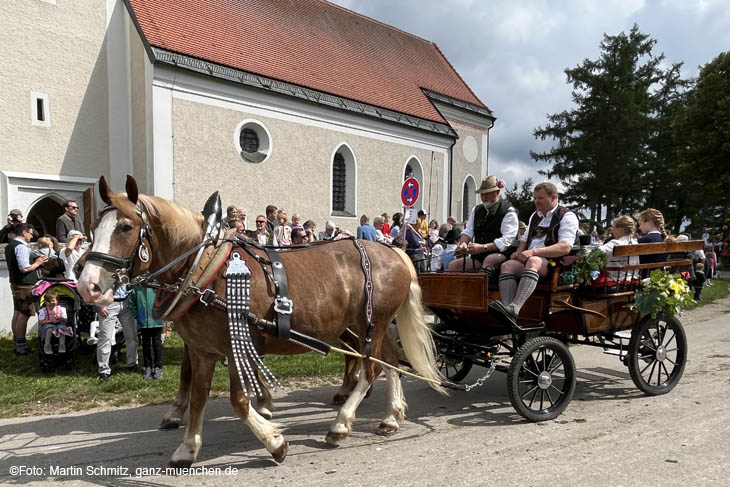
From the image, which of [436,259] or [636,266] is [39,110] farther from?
[636,266]

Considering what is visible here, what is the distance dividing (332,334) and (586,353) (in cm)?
490

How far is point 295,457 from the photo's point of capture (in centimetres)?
364

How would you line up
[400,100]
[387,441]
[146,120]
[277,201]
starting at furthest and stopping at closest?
1. [400,100]
2. [277,201]
3. [146,120]
4. [387,441]

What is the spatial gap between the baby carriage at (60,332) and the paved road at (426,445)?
171 cm

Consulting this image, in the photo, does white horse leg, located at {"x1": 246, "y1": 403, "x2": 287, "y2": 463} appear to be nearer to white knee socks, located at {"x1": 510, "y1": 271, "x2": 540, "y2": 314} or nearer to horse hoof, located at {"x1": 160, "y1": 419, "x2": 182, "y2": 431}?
horse hoof, located at {"x1": 160, "y1": 419, "x2": 182, "y2": 431}

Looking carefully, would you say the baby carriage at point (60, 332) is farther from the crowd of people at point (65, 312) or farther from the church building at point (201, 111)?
the church building at point (201, 111)

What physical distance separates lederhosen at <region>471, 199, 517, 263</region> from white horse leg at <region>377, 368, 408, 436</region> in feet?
5.36

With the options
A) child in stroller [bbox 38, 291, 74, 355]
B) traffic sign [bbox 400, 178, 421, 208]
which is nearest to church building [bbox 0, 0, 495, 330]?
child in stroller [bbox 38, 291, 74, 355]

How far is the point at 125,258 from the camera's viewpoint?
10.3 feet

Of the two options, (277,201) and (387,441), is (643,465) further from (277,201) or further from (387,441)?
(277,201)

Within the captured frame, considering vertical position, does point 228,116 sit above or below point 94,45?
Result: below

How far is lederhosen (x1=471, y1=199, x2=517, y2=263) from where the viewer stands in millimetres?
5102

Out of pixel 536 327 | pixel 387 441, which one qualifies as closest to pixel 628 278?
pixel 536 327

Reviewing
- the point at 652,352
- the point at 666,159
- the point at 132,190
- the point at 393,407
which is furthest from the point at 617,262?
the point at 666,159
